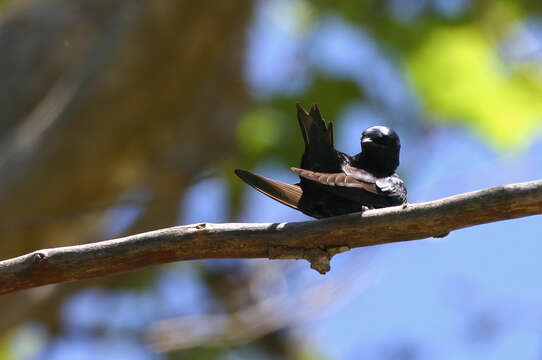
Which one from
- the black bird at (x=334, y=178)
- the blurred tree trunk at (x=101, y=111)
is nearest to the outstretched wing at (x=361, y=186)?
the black bird at (x=334, y=178)

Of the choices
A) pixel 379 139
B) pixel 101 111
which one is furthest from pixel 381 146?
pixel 101 111

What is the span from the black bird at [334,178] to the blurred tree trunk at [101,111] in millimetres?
3627

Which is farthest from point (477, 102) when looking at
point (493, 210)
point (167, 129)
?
point (493, 210)

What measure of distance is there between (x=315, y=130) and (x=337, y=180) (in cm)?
25

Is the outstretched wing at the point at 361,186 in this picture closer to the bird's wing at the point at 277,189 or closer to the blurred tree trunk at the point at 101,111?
the bird's wing at the point at 277,189

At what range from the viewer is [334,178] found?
3.01 m

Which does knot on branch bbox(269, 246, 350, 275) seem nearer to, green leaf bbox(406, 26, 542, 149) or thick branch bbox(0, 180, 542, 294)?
thick branch bbox(0, 180, 542, 294)

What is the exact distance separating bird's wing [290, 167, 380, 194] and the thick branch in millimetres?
165

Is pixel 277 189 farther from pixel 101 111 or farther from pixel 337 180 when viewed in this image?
pixel 101 111

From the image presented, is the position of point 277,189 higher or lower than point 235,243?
higher

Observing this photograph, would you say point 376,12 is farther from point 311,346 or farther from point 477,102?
point 311,346

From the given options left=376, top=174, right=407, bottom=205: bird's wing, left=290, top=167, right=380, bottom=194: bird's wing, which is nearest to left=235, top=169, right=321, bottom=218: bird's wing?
left=290, top=167, right=380, bottom=194: bird's wing

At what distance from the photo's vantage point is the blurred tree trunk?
21.3 feet

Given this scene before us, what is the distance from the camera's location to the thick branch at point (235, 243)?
2.78 meters
